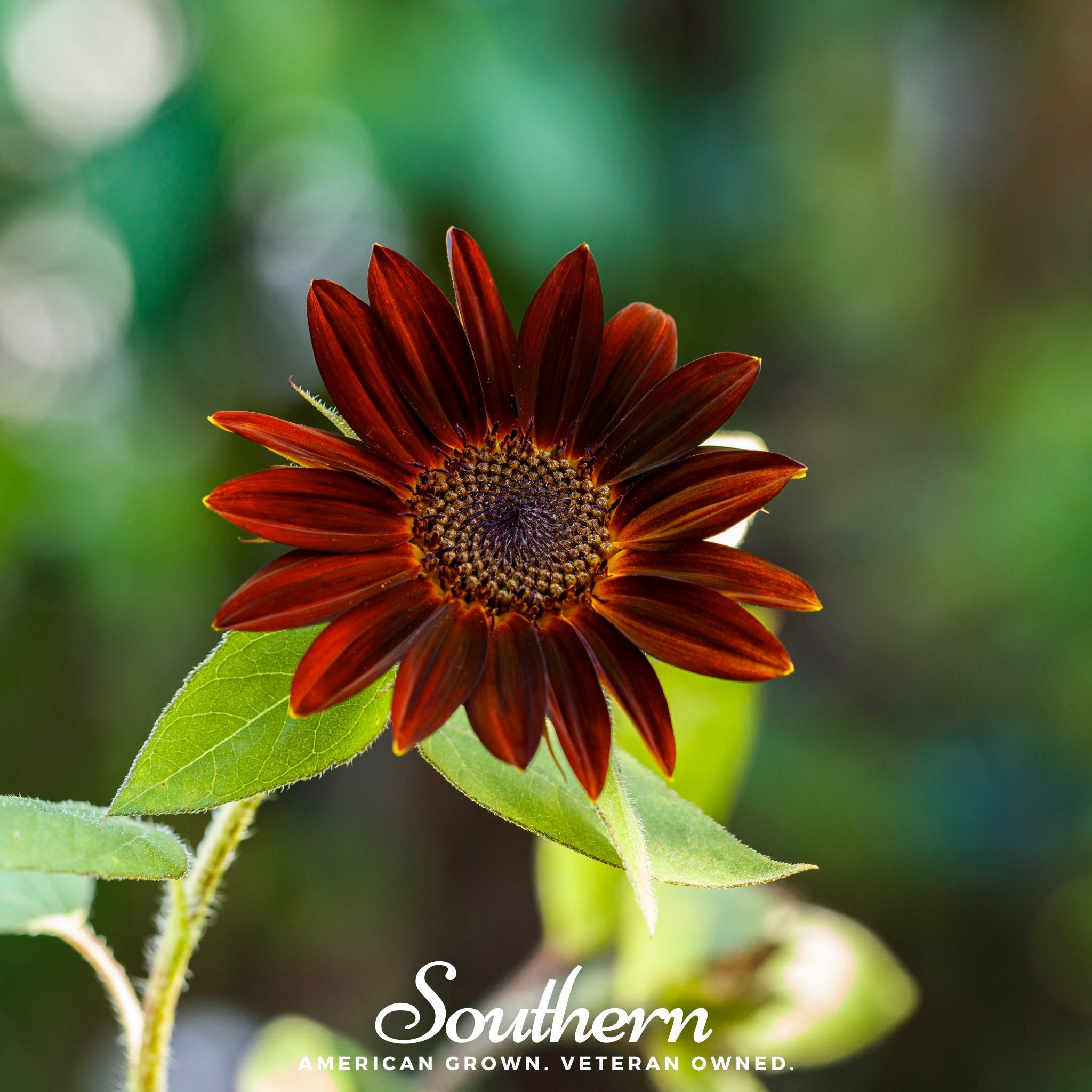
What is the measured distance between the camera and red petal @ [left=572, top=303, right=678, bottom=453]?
1.94ft

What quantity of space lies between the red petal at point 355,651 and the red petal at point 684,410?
157mm

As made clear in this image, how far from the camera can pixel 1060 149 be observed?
105 inches

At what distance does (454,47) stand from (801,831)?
1543 mm

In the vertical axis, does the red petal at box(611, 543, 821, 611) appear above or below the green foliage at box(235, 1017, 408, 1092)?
above

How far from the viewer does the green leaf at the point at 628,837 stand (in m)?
0.45

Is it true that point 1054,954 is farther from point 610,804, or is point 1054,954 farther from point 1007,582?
point 610,804

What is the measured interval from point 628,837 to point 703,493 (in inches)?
7.6

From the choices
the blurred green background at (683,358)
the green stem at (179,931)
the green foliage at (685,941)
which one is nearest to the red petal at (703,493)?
the green stem at (179,931)

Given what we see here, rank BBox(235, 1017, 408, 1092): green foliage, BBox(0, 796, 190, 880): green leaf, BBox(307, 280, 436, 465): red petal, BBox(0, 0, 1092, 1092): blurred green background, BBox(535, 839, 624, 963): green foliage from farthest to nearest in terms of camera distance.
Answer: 1. BBox(0, 0, 1092, 1092): blurred green background
2. BBox(535, 839, 624, 963): green foliage
3. BBox(235, 1017, 408, 1092): green foliage
4. BBox(307, 280, 436, 465): red petal
5. BBox(0, 796, 190, 880): green leaf

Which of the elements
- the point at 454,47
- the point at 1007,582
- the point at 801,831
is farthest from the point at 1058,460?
the point at 454,47

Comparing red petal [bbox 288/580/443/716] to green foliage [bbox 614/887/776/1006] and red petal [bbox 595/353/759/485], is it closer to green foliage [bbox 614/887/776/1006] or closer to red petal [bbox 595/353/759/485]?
red petal [bbox 595/353/759/485]

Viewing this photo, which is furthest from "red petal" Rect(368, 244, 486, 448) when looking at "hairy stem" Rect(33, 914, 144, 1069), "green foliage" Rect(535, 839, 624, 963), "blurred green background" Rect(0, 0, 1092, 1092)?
"blurred green background" Rect(0, 0, 1092, 1092)

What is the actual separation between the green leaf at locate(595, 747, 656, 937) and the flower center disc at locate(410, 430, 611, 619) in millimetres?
151

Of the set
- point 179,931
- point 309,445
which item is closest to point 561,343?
point 309,445
